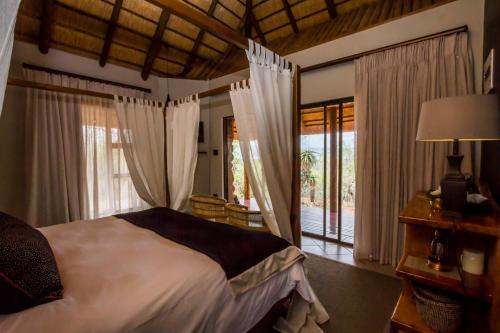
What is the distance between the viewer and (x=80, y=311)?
1.01 meters

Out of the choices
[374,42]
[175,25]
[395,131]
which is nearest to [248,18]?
[175,25]

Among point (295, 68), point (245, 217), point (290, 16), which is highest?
point (290, 16)

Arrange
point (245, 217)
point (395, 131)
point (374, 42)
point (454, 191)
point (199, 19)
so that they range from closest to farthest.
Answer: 1. point (454, 191)
2. point (199, 19)
3. point (245, 217)
4. point (395, 131)
5. point (374, 42)

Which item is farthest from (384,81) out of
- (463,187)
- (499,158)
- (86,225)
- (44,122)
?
(44,122)

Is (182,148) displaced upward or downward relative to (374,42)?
downward

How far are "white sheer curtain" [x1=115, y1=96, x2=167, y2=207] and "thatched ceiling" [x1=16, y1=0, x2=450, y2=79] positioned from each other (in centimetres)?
126

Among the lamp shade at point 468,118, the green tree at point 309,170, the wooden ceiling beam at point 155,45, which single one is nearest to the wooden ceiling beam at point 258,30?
the wooden ceiling beam at point 155,45

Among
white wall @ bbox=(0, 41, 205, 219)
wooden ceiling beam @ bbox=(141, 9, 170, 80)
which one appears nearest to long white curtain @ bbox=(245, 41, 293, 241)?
wooden ceiling beam @ bbox=(141, 9, 170, 80)

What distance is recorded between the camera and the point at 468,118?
A: 106cm

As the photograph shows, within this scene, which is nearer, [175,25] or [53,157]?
[53,157]

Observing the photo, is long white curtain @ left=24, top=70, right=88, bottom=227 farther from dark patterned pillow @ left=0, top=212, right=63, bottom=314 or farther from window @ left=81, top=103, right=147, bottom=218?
dark patterned pillow @ left=0, top=212, right=63, bottom=314

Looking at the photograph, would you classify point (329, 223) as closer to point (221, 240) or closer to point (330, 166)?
point (330, 166)

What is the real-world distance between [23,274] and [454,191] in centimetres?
198

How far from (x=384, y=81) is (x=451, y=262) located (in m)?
2.19
